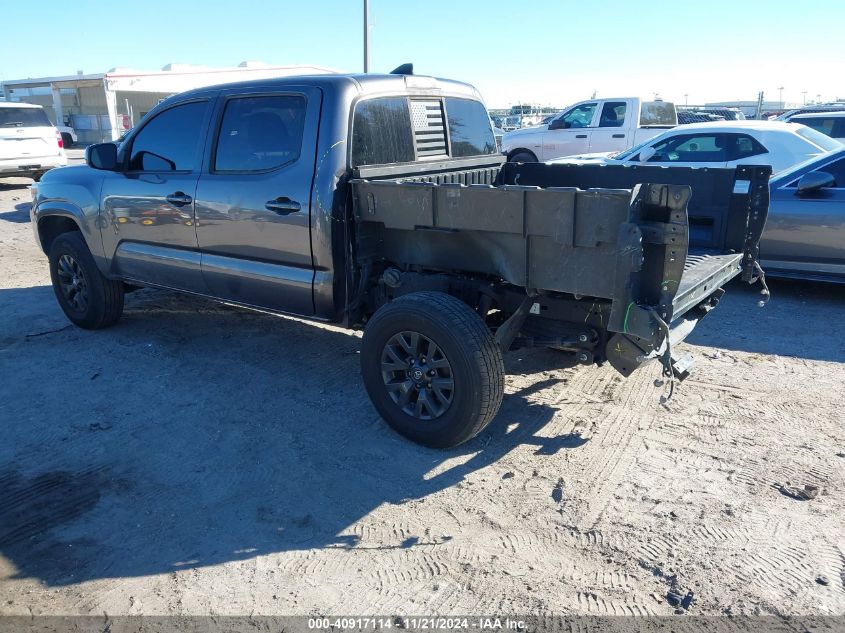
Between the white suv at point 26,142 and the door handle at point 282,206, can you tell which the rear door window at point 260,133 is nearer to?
the door handle at point 282,206

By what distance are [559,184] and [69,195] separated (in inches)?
163

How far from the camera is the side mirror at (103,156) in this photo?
17.2ft

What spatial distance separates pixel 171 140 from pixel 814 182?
5.91 m

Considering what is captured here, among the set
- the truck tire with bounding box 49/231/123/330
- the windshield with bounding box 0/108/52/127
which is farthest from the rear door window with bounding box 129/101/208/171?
the windshield with bounding box 0/108/52/127

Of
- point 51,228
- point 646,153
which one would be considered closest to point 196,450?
point 51,228

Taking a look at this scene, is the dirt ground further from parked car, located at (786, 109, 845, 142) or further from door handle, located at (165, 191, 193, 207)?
parked car, located at (786, 109, 845, 142)

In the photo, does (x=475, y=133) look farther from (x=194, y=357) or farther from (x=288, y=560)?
(x=288, y=560)

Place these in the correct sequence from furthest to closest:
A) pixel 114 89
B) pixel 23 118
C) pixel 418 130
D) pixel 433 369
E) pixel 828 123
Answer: pixel 114 89 → pixel 23 118 → pixel 828 123 → pixel 418 130 → pixel 433 369

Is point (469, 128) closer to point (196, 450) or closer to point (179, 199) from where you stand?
point (179, 199)

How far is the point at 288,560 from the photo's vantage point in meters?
2.98

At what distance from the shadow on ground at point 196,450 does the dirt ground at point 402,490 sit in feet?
0.05

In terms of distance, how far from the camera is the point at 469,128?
5.23 meters

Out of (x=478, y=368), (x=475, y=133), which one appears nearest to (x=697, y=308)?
(x=478, y=368)

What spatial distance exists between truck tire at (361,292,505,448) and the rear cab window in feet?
3.56
